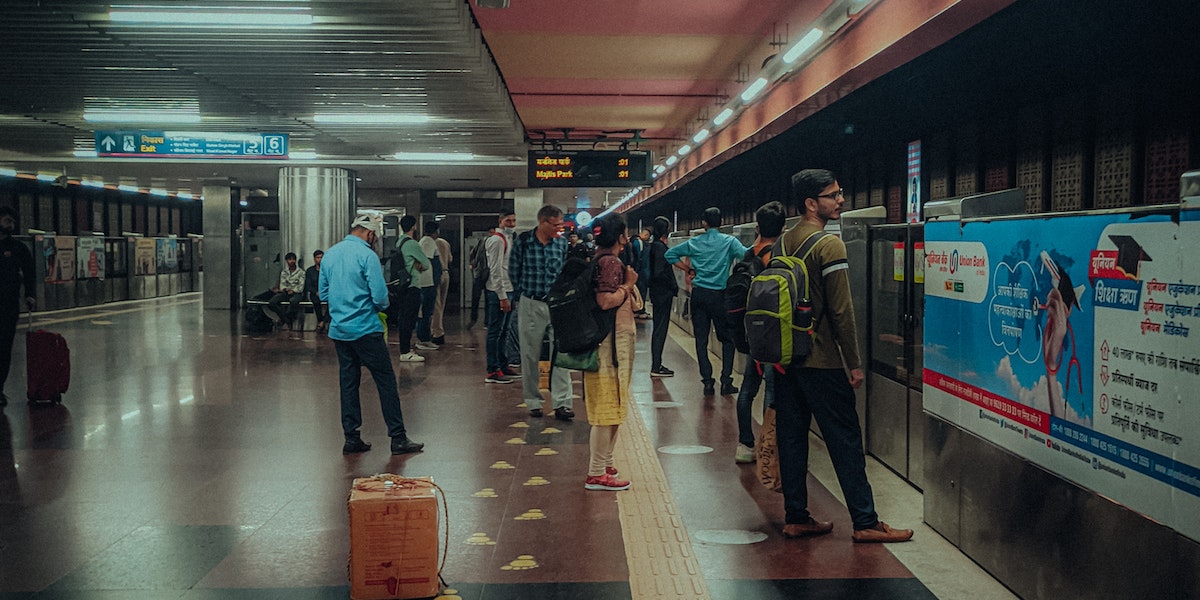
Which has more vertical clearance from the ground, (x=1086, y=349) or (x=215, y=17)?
(x=215, y=17)

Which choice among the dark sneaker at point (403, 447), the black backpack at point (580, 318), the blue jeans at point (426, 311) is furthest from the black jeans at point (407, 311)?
the black backpack at point (580, 318)

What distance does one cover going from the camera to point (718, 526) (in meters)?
4.99

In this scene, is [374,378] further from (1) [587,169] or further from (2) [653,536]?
(1) [587,169]

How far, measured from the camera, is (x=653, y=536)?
15.8 ft

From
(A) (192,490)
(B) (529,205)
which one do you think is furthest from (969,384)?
(B) (529,205)

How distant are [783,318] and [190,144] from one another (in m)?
11.1

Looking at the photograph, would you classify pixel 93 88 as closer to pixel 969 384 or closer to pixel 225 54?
pixel 225 54

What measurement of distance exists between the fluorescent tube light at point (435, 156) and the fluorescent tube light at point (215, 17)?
9710mm

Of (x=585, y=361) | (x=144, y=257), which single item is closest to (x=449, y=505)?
(x=585, y=361)

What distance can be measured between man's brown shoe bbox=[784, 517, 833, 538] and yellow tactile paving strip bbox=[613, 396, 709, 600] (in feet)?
1.55

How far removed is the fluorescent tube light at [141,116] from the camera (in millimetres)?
12289

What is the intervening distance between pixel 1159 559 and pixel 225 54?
315 inches

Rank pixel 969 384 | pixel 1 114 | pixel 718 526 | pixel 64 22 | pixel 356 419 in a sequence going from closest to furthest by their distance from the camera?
1. pixel 969 384
2. pixel 718 526
3. pixel 356 419
4. pixel 64 22
5. pixel 1 114

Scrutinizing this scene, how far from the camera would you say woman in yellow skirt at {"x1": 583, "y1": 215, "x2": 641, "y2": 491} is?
5730 mm
